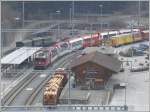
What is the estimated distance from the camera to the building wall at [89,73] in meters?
4.71

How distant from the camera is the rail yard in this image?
3594mm

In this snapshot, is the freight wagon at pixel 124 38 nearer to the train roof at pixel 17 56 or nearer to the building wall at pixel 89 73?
the building wall at pixel 89 73

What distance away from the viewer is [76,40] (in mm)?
4043

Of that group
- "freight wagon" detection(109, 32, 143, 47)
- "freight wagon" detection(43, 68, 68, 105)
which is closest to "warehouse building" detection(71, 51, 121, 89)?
"freight wagon" detection(109, 32, 143, 47)

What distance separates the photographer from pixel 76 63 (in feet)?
15.4

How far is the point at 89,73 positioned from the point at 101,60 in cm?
20

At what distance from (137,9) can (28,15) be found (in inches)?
24.0

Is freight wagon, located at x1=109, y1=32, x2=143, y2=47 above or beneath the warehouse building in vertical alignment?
above

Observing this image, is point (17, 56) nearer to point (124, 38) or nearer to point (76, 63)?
point (124, 38)

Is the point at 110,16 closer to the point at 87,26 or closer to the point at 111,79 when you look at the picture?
the point at 87,26

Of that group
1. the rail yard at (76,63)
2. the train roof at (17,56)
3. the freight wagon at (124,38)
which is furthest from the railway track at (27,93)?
the train roof at (17,56)

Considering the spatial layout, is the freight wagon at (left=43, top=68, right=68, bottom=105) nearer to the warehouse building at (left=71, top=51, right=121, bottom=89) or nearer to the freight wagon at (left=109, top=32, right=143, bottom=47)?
the warehouse building at (left=71, top=51, right=121, bottom=89)

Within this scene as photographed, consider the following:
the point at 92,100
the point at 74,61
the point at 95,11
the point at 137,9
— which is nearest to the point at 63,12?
the point at 95,11

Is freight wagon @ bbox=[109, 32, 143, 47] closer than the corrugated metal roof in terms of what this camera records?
Yes
